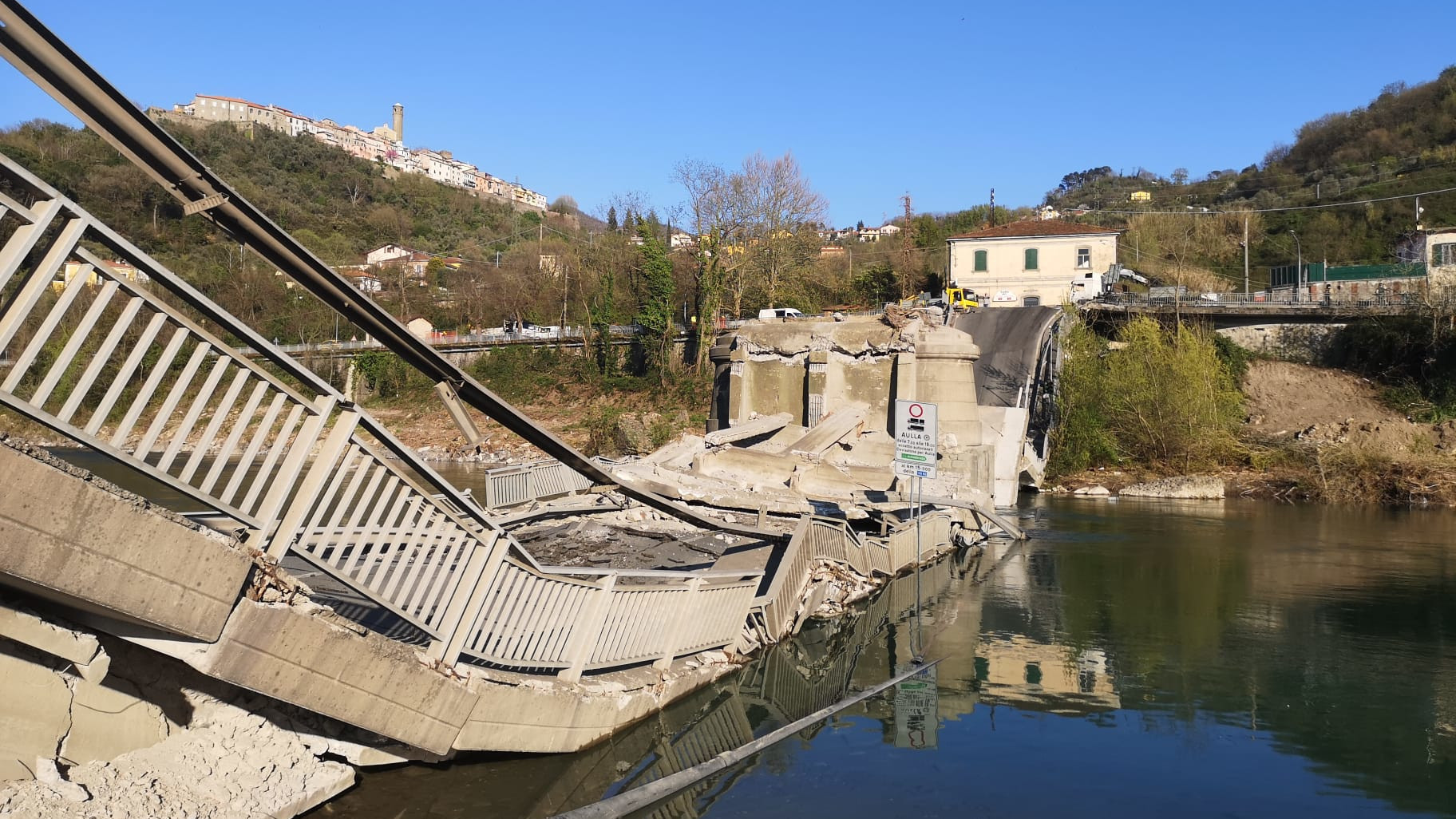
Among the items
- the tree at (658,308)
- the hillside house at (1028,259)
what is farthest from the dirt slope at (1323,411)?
the tree at (658,308)

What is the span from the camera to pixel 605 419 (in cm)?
3981

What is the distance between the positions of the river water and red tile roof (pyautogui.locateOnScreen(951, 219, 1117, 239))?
3445 cm

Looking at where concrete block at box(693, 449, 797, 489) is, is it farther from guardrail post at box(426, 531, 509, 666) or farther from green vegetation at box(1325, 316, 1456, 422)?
green vegetation at box(1325, 316, 1456, 422)

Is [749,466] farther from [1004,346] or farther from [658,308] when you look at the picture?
[658,308]

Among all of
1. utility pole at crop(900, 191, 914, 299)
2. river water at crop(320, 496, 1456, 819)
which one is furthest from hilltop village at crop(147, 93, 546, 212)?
river water at crop(320, 496, 1456, 819)

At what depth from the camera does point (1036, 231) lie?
50.5 metres

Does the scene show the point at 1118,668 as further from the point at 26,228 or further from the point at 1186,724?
the point at 26,228

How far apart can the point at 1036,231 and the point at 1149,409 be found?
19.4 meters

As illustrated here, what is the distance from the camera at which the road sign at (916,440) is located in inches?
Answer: 528

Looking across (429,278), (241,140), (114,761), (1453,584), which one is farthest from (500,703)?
(241,140)

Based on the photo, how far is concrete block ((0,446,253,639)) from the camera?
154 inches

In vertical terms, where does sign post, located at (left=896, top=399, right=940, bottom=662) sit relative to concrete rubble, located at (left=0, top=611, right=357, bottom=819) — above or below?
above

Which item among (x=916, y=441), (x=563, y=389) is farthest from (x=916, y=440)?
(x=563, y=389)

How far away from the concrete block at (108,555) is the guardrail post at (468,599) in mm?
1515
